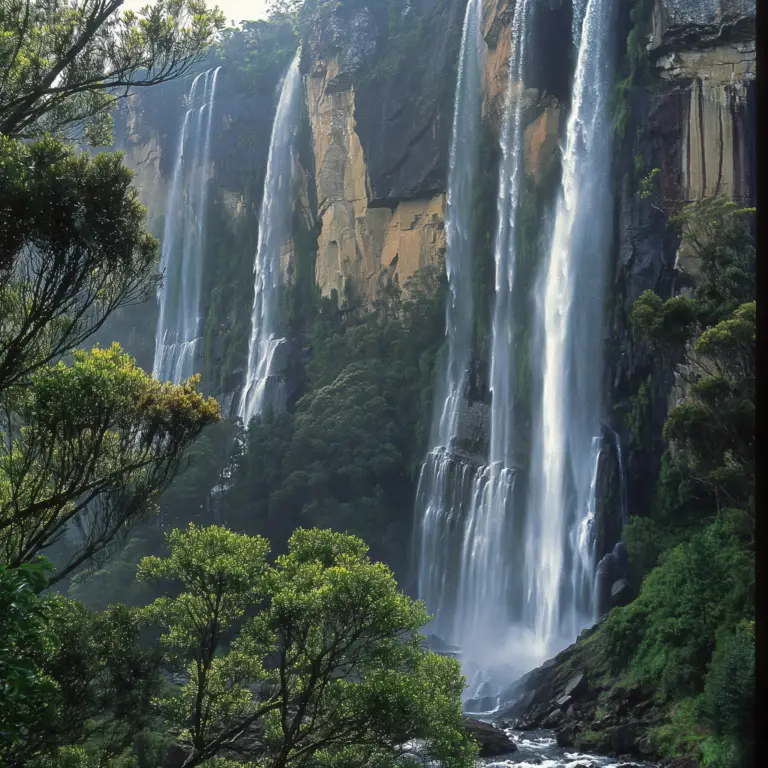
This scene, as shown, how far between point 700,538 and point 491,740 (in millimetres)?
5484

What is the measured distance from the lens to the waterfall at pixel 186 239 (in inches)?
1772

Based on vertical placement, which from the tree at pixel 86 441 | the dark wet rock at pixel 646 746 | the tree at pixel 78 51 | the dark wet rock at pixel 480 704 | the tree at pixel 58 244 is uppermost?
the tree at pixel 78 51

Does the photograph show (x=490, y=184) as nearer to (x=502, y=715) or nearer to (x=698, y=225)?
(x=698, y=225)

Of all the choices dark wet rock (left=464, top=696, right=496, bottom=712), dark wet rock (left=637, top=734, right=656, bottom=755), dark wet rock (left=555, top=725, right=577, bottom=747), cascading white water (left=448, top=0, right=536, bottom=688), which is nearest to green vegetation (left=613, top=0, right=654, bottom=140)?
cascading white water (left=448, top=0, right=536, bottom=688)

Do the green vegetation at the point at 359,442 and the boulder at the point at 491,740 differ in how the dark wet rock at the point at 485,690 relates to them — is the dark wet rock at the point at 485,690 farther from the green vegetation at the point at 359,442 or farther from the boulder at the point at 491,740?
the green vegetation at the point at 359,442

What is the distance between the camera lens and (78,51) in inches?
350

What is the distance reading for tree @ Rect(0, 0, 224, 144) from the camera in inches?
332

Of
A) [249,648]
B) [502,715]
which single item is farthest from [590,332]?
[249,648]

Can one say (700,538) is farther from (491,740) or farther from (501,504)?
(501,504)

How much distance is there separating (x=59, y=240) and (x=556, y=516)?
19.1 meters

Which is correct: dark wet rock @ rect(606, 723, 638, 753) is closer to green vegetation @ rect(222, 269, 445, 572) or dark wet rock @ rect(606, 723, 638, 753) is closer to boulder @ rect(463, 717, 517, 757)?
boulder @ rect(463, 717, 517, 757)

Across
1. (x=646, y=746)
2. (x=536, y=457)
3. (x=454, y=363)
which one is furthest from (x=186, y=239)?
(x=646, y=746)

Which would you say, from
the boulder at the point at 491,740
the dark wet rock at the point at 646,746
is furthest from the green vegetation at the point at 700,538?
the boulder at the point at 491,740

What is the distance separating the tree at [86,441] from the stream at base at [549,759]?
7855 millimetres
